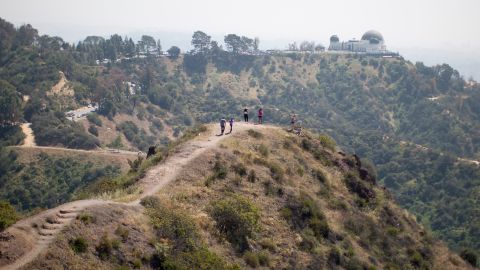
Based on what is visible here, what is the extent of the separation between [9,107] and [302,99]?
89943 mm

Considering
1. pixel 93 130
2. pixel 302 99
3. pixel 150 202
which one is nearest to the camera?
pixel 150 202

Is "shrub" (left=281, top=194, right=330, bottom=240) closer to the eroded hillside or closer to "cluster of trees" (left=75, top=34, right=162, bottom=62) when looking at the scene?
the eroded hillside

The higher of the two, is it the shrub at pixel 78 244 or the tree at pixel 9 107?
the shrub at pixel 78 244

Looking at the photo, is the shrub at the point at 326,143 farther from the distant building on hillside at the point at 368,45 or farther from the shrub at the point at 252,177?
the distant building on hillside at the point at 368,45

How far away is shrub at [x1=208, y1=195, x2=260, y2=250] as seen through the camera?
2525 cm

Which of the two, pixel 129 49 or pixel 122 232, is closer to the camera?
pixel 122 232

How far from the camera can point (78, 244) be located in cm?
1950

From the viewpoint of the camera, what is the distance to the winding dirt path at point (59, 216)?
60.5 ft

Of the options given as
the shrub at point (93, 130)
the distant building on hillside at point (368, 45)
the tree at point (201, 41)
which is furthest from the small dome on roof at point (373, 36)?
the shrub at point (93, 130)

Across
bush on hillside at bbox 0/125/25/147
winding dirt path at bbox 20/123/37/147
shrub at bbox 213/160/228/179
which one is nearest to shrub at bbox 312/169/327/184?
shrub at bbox 213/160/228/179

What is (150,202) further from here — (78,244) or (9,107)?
(9,107)

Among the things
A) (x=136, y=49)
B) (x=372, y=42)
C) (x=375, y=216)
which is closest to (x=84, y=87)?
(x=136, y=49)

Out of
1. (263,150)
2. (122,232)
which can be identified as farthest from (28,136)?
(122,232)

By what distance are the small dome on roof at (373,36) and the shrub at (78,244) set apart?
604 ft
